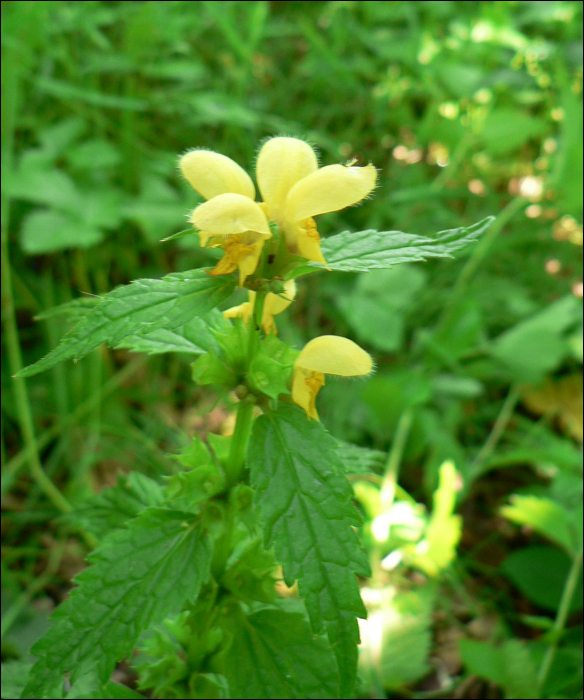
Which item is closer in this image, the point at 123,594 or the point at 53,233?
the point at 123,594

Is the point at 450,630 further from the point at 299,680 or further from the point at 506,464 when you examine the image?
the point at 299,680

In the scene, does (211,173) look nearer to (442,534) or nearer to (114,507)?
(114,507)

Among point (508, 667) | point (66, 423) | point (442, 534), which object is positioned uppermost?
point (66, 423)

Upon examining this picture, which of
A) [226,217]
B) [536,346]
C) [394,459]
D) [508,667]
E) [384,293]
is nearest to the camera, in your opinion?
[226,217]

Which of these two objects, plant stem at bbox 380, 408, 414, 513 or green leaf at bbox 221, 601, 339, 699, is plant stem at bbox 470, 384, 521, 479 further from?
green leaf at bbox 221, 601, 339, 699

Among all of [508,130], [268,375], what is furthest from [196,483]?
[508,130]

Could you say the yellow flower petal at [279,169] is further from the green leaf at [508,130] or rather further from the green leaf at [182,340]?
the green leaf at [508,130]

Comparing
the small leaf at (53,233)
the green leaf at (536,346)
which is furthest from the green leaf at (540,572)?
the small leaf at (53,233)
